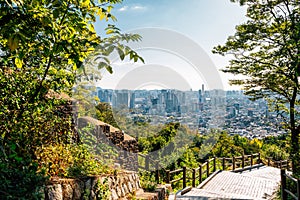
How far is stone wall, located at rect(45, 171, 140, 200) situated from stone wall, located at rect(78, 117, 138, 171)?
5.69 feet

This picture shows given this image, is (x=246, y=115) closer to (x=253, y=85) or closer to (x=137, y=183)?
(x=253, y=85)

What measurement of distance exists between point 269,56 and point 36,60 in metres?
7.77

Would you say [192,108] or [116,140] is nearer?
[116,140]

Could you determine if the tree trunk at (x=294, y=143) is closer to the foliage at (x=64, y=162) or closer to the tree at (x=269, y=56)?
the tree at (x=269, y=56)

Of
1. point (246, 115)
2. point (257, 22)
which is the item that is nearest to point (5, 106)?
point (257, 22)

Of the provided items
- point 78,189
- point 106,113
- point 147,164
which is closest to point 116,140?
point 147,164

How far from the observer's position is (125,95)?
8680mm

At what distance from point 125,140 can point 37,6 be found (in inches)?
253

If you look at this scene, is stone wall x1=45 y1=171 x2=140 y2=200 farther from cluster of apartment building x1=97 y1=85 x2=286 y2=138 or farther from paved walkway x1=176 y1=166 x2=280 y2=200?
cluster of apartment building x1=97 y1=85 x2=286 y2=138

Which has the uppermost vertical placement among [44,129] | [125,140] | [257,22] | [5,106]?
[257,22]

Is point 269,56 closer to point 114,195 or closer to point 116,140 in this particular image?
point 116,140

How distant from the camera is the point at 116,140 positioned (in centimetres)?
724

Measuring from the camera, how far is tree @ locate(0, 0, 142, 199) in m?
1.71

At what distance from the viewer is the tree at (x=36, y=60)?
1712mm
